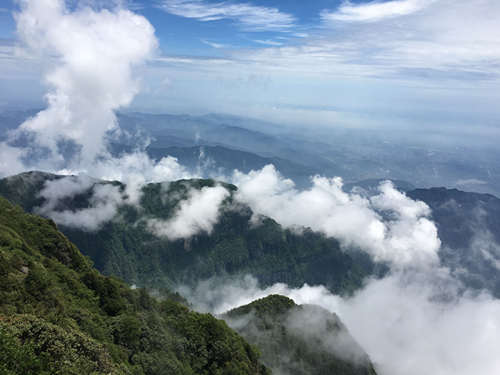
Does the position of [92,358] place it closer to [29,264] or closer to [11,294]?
[11,294]

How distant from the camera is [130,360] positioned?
41.5 meters

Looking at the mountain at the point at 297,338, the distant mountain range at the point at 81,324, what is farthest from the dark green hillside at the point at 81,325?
the mountain at the point at 297,338

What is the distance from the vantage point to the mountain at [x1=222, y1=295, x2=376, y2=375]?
351ft

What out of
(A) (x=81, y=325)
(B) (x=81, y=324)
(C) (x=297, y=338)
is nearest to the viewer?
(A) (x=81, y=325)

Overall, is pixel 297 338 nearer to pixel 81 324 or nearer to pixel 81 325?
pixel 81 324

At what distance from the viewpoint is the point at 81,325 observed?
37000 mm

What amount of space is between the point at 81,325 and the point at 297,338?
9918 centimetres

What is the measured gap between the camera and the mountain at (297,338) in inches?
4218

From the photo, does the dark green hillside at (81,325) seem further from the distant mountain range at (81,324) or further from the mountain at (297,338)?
the mountain at (297,338)

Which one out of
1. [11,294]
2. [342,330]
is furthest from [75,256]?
[342,330]

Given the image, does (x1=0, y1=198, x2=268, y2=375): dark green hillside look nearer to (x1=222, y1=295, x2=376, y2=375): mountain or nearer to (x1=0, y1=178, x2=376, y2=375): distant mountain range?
(x1=0, y1=178, x2=376, y2=375): distant mountain range

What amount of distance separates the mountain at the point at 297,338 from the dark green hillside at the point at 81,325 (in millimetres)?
38308

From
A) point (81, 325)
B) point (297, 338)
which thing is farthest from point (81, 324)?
point (297, 338)

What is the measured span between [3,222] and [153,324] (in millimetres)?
36563
